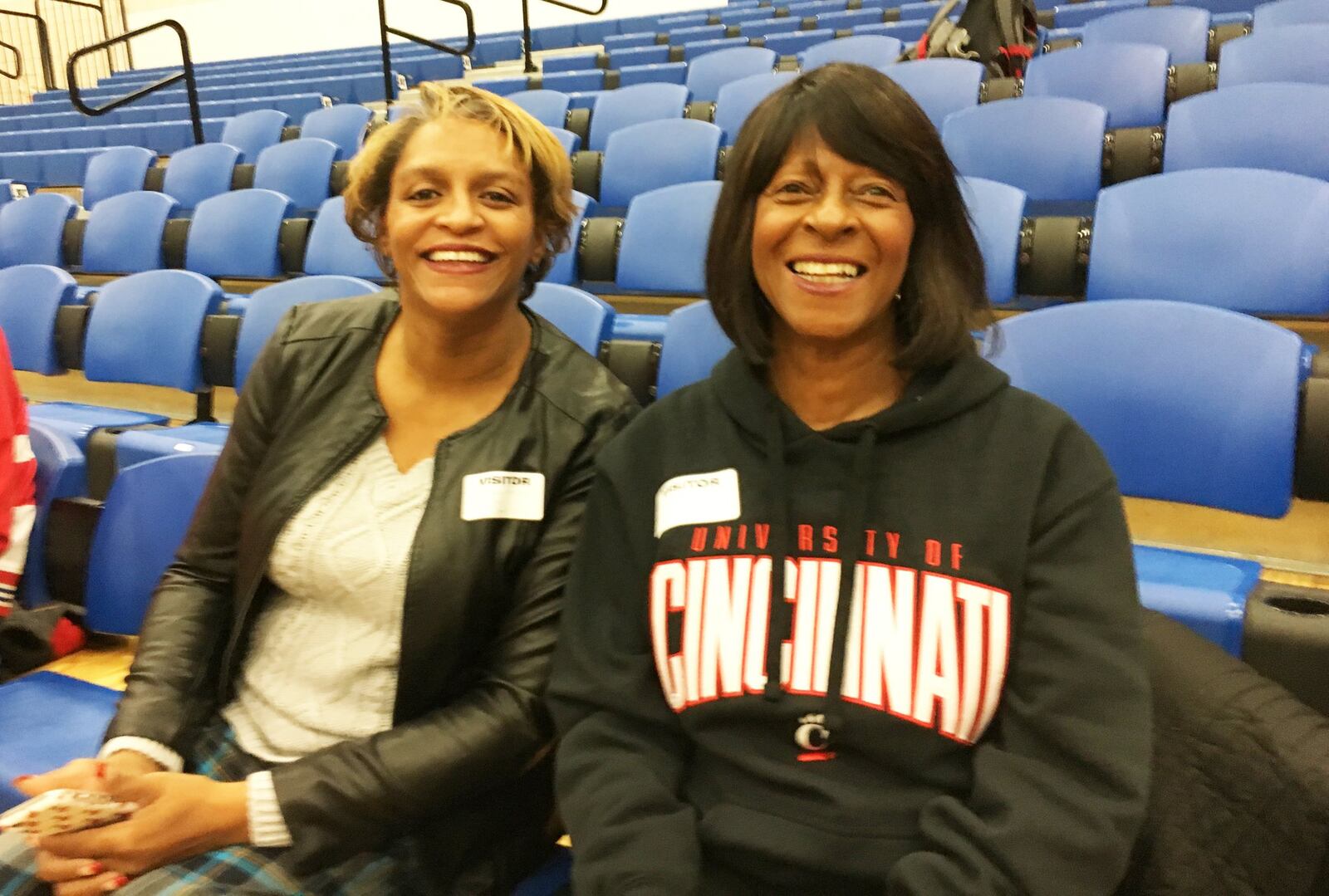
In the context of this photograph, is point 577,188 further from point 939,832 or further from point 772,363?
point 939,832

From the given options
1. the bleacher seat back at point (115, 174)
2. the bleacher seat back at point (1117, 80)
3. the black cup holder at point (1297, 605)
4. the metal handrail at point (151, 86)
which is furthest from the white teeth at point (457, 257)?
the metal handrail at point (151, 86)

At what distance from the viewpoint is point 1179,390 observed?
3.18 ft

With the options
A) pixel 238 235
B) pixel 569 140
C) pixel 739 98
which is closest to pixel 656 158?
pixel 569 140

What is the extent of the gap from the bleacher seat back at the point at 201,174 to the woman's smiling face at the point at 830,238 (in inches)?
129

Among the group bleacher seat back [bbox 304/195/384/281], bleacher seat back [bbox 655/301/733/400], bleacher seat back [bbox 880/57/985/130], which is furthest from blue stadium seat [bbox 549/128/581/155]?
bleacher seat back [bbox 655/301/733/400]

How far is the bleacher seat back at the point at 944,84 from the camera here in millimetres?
2445

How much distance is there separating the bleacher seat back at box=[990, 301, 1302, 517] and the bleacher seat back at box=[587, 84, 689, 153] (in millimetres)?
2315

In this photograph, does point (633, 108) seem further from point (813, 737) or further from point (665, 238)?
point (813, 737)

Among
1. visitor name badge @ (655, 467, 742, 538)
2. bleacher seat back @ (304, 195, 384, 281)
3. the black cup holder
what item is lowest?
the black cup holder

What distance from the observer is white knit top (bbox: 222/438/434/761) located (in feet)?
2.61

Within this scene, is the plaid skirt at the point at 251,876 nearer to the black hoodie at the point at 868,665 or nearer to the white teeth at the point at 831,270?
the black hoodie at the point at 868,665

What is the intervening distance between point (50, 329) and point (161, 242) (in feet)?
2.51

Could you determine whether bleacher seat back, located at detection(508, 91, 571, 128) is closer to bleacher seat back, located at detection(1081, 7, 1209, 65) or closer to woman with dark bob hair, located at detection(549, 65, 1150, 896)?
bleacher seat back, located at detection(1081, 7, 1209, 65)

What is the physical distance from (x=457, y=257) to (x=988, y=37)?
2.63m
